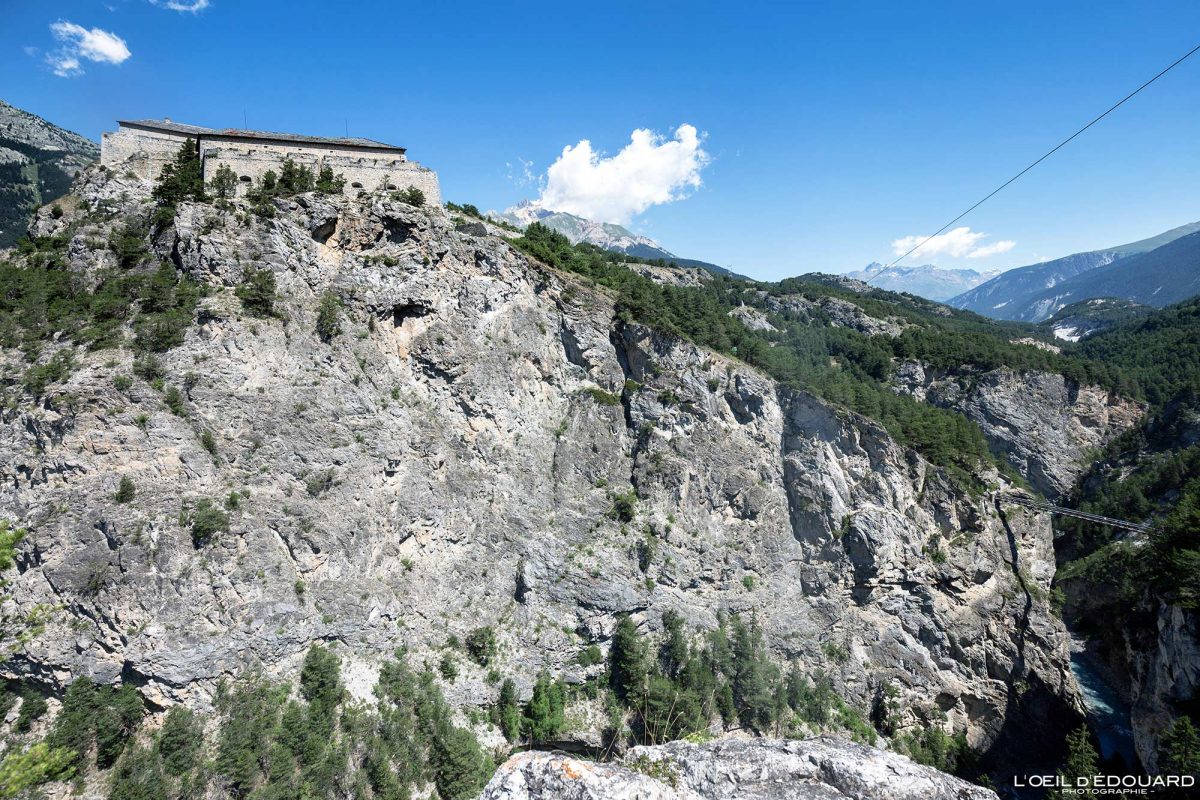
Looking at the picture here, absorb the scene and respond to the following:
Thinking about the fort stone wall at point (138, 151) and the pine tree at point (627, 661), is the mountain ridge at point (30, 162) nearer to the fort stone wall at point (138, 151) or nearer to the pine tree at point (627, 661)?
the fort stone wall at point (138, 151)

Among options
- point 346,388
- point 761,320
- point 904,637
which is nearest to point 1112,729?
point 904,637

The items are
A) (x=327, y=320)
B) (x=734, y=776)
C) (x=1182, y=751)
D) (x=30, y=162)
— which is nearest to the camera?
(x=734, y=776)

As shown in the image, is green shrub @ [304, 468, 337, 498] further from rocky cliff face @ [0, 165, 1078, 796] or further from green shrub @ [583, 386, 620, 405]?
green shrub @ [583, 386, 620, 405]

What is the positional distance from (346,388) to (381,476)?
19.0 ft

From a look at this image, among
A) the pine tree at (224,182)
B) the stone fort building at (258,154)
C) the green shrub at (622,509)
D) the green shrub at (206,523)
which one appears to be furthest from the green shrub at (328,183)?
the green shrub at (622,509)

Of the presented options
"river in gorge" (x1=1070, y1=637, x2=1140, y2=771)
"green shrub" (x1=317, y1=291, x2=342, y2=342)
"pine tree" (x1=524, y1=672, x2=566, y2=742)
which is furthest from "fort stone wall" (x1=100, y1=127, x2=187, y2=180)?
"river in gorge" (x1=1070, y1=637, x2=1140, y2=771)

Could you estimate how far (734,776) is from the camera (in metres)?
9.15

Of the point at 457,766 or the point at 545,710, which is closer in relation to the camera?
the point at 457,766

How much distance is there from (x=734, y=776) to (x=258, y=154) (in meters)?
44.4

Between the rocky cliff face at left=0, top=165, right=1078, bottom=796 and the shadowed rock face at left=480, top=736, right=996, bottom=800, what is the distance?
81.9 feet

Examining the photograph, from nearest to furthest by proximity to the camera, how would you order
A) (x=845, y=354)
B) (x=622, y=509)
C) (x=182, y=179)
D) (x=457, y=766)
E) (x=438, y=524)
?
(x=457, y=766) → (x=182, y=179) → (x=438, y=524) → (x=622, y=509) → (x=845, y=354)

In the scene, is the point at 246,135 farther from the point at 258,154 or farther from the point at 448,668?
the point at 448,668

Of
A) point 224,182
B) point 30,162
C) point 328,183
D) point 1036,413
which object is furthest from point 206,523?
point 30,162

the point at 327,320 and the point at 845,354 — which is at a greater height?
the point at 327,320
